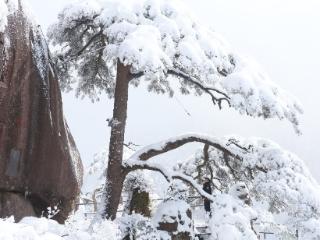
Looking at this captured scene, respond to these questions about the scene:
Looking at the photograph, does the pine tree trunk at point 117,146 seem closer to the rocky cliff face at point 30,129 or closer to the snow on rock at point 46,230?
the snow on rock at point 46,230

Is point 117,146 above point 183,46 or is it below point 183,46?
below

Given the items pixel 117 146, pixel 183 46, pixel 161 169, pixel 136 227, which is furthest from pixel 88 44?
pixel 136 227

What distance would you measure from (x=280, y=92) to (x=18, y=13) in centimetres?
622

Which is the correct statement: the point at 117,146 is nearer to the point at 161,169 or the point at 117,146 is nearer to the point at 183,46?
the point at 161,169

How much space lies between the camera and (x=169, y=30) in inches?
427

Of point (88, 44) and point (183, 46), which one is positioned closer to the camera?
point (183, 46)

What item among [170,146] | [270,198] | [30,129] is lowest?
[270,198]

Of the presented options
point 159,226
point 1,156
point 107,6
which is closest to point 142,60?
point 107,6

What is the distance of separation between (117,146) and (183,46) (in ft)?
9.80

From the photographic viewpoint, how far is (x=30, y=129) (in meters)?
10.5

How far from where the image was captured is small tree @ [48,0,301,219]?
1004cm

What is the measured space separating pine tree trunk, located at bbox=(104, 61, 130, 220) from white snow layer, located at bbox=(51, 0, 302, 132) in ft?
3.15

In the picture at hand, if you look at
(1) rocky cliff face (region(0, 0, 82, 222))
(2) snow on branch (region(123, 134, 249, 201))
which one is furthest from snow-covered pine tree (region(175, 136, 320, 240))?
(1) rocky cliff face (region(0, 0, 82, 222))

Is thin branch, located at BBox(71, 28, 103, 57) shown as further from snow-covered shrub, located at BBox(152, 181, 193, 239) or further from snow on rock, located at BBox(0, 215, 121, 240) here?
snow on rock, located at BBox(0, 215, 121, 240)
